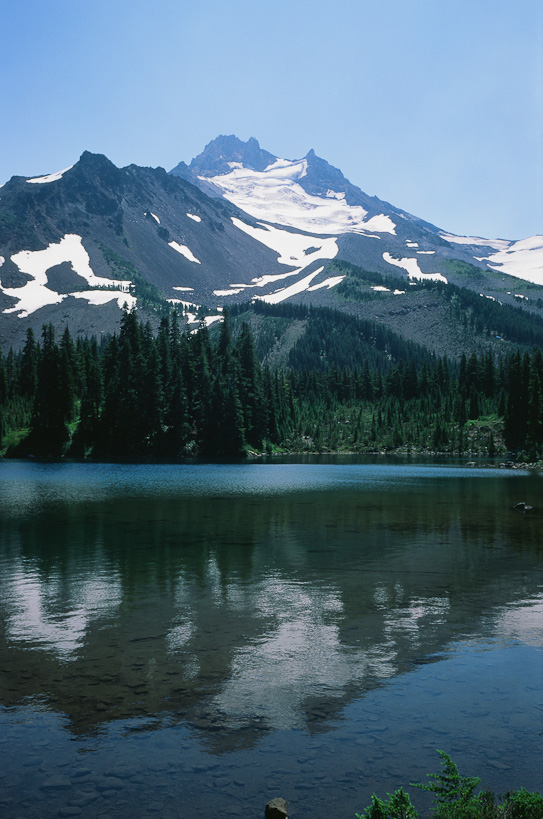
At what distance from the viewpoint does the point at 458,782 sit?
406 inches

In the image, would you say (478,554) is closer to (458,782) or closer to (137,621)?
(137,621)

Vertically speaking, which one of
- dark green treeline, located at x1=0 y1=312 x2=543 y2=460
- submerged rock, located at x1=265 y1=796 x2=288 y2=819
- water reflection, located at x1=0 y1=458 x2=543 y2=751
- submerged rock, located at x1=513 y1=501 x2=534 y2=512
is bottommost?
submerged rock, located at x1=513 y1=501 x2=534 y2=512

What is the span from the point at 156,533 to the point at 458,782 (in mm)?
30177

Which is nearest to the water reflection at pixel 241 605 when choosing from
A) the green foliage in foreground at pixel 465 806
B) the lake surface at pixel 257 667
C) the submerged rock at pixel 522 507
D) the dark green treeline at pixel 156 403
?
the lake surface at pixel 257 667

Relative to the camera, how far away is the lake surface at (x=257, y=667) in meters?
10.9

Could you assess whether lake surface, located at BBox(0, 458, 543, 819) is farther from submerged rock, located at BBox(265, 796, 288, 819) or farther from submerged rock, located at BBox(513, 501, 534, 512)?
submerged rock, located at BBox(513, 501, 534, 512)

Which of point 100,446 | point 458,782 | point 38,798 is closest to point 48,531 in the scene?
point 38,798

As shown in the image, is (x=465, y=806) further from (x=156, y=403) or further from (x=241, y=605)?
(x=156, y=403)

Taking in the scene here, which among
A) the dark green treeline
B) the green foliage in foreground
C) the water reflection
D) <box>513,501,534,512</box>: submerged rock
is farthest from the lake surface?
the dark green treeline

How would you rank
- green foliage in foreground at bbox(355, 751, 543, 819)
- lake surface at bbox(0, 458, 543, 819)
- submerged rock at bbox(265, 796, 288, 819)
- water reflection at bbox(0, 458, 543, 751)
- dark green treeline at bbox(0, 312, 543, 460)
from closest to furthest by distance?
1. green foliage in foreground at bbox(355, 751, 543, 819)
2. submerged rock at bbox(265, 796, 288, 819)
3. lake surface at bbox(0, 458, 543, 819)
4. water reflection at bbox(0, 458, 543, 751)
5. dark green treeline at bbox(0, 312, 543, 460)

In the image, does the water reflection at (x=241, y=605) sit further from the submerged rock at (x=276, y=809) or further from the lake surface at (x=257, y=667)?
the submerged rock at (x=276, y=809)

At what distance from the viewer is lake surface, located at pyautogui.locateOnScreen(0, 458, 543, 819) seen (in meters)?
10.9

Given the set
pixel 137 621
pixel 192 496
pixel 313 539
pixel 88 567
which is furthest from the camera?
pixel 192 496

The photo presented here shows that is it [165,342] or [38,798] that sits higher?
[165,342]
